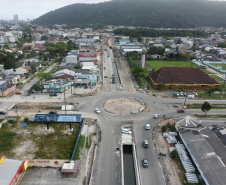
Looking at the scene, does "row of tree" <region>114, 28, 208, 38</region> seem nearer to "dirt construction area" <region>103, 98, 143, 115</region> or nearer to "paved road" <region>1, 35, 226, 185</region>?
"paved road" <region>1, 35, 226, 185</region>

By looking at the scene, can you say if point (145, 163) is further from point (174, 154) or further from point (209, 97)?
point (209, 97)

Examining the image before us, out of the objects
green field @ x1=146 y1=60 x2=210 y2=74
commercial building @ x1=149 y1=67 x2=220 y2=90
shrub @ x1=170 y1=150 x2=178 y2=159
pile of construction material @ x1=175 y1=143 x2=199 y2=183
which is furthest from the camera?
green field @ x1=146 y1=60 x2=210 y2=74

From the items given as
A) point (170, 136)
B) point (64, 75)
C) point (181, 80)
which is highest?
point (64, 75)

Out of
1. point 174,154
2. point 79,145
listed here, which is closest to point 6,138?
point 79,145

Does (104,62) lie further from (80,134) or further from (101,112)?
(80,134)

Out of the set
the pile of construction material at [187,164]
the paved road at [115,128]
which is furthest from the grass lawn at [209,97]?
the pile of construction material at [187,164]

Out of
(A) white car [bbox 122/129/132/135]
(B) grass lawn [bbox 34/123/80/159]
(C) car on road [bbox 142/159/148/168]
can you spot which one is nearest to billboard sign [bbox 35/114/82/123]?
(B) grass lawn [bbox 34/123/80/159]
